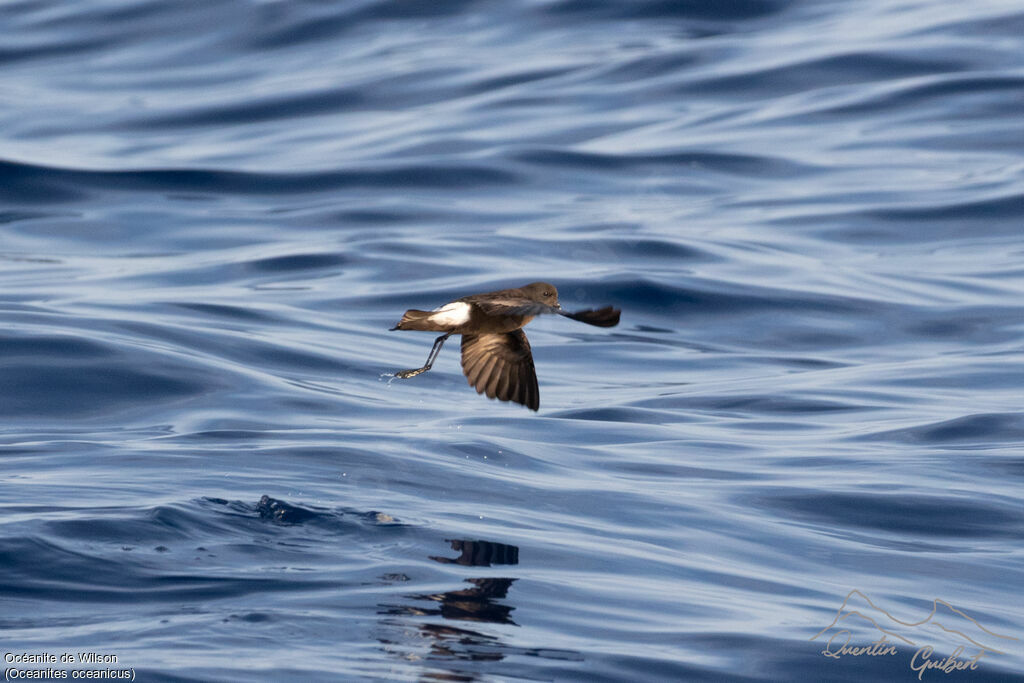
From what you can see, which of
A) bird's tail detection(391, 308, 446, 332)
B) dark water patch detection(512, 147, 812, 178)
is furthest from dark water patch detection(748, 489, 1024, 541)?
dark water patch detection(512, 147, 812, 178)

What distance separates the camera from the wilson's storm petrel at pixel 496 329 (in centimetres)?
536

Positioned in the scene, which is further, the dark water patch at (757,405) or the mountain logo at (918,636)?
the dark water patch at (757,405)

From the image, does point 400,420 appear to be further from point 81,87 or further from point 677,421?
point 81,87

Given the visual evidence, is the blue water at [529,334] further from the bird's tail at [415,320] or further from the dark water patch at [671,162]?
the bird's tail at [415,320]

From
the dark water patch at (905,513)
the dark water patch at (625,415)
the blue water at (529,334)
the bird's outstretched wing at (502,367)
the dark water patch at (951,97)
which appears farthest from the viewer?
the dark water patch at (951,97)

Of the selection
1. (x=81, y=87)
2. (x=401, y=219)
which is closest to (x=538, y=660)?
(x=401, y=219)

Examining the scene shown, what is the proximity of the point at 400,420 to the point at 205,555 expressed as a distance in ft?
10.6

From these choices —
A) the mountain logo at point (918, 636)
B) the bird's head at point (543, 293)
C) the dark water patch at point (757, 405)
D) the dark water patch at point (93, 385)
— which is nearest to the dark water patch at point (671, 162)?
the dark water patch at point (757, 405)

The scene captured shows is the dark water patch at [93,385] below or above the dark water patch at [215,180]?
below

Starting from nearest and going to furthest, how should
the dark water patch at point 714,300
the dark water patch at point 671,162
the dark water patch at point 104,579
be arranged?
the dark water patch at point 104,579 → the dark water patch at point 714,300 → the dark water patch at point 671,162

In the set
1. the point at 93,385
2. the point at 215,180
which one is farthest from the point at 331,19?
the point at 93,385

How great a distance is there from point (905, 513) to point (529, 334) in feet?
18.3

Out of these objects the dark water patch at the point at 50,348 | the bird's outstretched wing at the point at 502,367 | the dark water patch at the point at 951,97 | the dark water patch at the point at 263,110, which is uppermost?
the dark water patch at the point at 951,97

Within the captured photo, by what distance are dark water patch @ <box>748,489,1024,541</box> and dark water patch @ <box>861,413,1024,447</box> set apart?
3.99 feet
